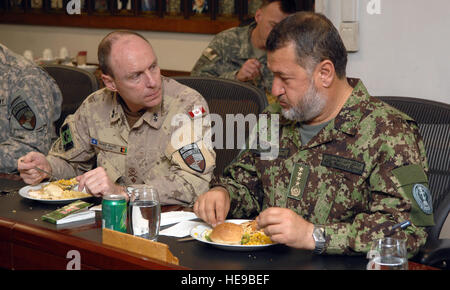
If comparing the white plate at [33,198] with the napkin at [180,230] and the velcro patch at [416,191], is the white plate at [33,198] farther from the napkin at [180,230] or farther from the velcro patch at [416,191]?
the velcro patch at [416,191]

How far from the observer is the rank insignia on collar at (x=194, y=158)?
2357 millimetres

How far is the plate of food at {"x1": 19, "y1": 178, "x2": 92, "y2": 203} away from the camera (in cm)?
212

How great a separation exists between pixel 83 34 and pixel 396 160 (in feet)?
15.8

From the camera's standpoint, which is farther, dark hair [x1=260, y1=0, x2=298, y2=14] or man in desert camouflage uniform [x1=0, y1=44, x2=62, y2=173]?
dark hair [x1=260, y1=0, x2=298, y2=14]

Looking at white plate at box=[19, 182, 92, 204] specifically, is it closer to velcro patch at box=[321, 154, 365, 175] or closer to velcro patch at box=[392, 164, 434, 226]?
velcro patch at box=[321, 154, 365, 175]

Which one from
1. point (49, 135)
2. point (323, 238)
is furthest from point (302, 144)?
point (49, 135)

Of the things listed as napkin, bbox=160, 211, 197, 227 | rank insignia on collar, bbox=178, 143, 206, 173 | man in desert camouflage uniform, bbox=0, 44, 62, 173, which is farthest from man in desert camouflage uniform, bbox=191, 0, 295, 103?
napkin, bbox=160, 211, 197, 227

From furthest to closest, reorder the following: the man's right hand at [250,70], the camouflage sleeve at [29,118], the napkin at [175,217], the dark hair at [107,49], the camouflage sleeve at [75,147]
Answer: the man's right hand at [250,70], the camouflage sleeve at [29,118], the camouflage sleeve at [75,147], the dark hair at [107,49], the napkin at [175,217]

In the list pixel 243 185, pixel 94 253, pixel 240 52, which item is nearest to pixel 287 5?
pixel 240 52

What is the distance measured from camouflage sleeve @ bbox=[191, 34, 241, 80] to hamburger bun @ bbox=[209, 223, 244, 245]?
87.4 inches

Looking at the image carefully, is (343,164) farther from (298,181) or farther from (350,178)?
(298,181)

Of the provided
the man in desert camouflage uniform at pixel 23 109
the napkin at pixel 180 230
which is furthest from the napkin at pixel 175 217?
the man in desert camouflage uniform at pixel 23 109

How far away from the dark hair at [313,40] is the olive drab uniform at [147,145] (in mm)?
590

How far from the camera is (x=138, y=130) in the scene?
2.53 meters
